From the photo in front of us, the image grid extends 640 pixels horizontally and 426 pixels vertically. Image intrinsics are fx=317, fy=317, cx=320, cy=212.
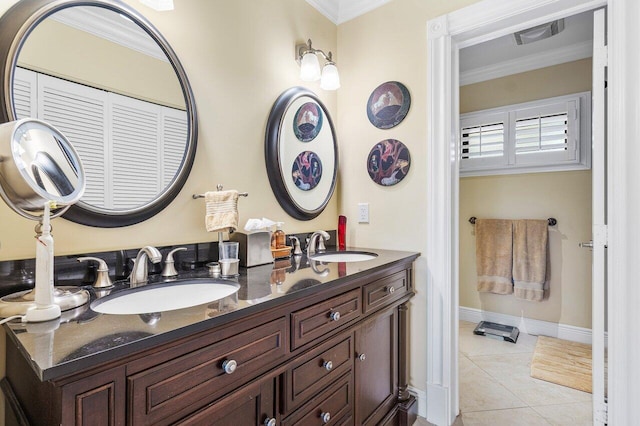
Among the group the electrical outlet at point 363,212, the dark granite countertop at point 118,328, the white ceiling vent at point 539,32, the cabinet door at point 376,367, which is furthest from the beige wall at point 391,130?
the white ceiling vent at point 539,32

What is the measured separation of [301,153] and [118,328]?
1420 millimetres

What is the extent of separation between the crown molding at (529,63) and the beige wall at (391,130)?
1.65m

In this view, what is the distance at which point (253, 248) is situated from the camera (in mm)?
1419

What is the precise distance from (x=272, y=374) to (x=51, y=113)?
3.46ft

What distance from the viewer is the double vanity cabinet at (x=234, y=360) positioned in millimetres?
583

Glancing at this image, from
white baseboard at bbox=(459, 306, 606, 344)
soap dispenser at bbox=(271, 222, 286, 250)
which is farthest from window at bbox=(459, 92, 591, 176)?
soap dispenser at bbox=(271, 222, 286, 250)

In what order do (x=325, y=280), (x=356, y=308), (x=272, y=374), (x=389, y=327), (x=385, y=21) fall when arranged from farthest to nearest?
1. (x=385, y=21)
2. (x=389, y=327)
3. (x=356, y=308)
4. (x=325, y=280)
5. (x=272, y=374)

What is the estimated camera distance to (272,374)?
918 mm

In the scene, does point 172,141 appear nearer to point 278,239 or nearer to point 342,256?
point 278,239

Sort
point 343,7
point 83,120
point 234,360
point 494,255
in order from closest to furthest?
point 234,360
point 83,120
point 343,7
point 494,255

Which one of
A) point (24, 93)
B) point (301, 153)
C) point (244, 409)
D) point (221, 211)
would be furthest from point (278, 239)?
point (24, 93)

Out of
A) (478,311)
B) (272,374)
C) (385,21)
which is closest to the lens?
(272,374)

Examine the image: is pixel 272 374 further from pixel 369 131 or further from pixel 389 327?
pixel 369 131
